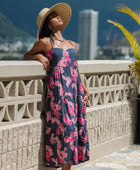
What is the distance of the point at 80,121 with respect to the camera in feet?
12.8

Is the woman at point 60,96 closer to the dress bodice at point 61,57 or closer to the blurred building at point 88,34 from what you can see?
the dress bodice at point 61,57

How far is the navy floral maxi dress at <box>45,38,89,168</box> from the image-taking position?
12.1ft

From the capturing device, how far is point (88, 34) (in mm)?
89938

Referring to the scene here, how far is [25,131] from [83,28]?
87.1 metres

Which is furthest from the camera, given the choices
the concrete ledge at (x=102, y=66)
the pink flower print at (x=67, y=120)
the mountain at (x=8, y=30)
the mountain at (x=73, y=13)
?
the mountain at (x=73, y=13)

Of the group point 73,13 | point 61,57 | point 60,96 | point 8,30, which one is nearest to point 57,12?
point 61,57

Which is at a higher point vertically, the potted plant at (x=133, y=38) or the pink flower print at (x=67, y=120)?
the potted plant at (x=133, y=38)

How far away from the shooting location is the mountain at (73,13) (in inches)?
3638

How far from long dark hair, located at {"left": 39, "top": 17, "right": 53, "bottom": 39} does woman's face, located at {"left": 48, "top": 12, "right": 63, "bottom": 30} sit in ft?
0.12

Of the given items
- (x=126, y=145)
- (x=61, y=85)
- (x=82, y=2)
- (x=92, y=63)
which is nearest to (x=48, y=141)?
(x=61, y=85)

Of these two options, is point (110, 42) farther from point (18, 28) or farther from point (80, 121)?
point (80, 121)

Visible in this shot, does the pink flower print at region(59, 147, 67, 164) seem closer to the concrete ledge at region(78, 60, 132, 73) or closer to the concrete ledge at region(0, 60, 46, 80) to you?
the concrete ledge at region(0, 60, 46, 80)

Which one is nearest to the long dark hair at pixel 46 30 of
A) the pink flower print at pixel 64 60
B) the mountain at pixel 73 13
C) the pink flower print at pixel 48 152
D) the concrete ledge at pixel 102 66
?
the pink flower print at pixel 64 60

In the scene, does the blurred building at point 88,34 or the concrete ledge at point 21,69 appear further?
the blurred building at point 88,34
